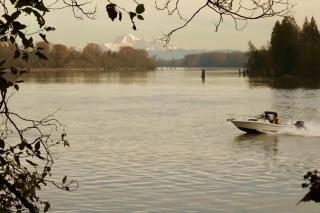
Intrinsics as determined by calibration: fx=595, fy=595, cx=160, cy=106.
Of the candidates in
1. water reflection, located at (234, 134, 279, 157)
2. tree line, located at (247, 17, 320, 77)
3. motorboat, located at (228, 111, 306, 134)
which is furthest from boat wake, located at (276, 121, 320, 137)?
tree line, located at (247, 17, 320, 77)

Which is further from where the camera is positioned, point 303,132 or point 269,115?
point 269,115

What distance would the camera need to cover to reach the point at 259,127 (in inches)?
1777

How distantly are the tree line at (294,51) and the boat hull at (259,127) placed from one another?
10672cm

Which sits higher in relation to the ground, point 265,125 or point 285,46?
point 285,46

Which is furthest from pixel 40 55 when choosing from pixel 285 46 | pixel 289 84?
pixel 285 46

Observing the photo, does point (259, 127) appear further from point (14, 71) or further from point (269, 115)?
point (14, 71)

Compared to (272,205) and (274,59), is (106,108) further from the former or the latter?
(274,59)

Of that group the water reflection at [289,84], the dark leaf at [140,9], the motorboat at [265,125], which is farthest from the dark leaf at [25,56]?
the water reflection at [289,84]

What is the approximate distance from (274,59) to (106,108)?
103 metres

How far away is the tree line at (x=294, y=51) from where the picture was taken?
15438 centimetres

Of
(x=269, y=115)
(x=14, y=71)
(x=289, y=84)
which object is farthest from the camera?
(x=289, y=84)

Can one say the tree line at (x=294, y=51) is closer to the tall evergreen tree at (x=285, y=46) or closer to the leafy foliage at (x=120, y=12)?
the tall evergreen tree at (x=285, y=46)

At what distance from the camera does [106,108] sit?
233 feet

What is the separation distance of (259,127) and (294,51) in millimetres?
117971
